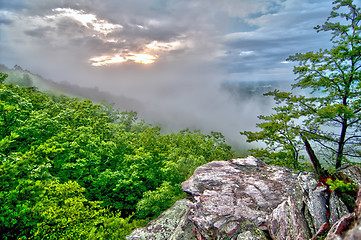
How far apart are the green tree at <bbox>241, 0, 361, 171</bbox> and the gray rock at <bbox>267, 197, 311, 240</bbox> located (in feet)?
27.9

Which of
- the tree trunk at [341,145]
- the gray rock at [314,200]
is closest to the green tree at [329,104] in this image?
the tree trunk at [341,145]

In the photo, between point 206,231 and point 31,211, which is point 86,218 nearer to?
point 31,211

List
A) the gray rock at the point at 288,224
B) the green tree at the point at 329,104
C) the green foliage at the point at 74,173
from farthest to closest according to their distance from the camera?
the green tree at the point at 329,104 < the green foliage at the point at 74,173 < the gray rock at the point at 288,224

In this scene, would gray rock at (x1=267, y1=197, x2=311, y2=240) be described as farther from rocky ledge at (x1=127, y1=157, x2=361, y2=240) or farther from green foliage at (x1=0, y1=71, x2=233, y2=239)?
green foliage at (x1=0, y1=71, x2=233, y2=239)

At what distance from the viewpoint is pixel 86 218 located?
449 inches

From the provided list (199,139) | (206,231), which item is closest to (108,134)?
(199,139)

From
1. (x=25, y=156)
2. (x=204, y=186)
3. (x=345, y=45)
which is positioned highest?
(x=345, y=45)

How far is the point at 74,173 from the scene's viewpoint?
1781cm

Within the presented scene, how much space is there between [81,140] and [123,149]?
8299 millimetres

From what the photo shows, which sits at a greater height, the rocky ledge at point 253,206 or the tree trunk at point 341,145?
the tree trunk at point 341,145

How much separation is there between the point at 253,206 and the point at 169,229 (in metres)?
6.31


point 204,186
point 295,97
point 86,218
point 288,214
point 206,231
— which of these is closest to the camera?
point 288,214

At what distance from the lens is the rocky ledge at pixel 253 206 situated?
8047 millimetres

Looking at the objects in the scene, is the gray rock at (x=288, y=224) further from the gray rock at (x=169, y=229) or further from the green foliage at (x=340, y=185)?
the gray rock at (x=169, y=229)
